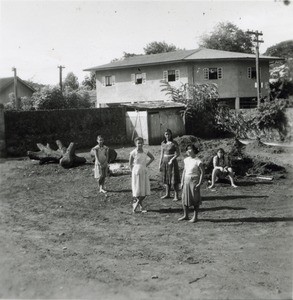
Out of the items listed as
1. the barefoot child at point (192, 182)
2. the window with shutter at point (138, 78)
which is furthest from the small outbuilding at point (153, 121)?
the barefoot child at point (192, 182)

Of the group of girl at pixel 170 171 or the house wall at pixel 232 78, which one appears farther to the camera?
the house wall at pixel 232 78

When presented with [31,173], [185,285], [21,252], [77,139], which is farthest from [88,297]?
[77,139]

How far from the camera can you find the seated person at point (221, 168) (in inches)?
505

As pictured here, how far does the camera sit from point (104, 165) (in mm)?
12266

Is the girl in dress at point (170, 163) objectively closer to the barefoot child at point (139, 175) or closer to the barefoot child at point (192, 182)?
the barefoot child at point (139, 175)

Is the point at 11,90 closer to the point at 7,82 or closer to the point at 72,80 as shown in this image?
the point at 7,82

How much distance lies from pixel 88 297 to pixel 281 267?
2770mm

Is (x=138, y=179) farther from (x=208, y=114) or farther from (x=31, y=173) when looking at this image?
(x=208, y=114)

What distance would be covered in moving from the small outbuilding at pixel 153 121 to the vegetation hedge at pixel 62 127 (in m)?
0.61

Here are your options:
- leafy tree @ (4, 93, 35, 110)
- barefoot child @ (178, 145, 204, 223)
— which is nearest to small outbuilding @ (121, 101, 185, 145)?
leafy tree @ (4, 93, 35, 110)

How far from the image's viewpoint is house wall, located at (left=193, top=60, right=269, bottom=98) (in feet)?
113

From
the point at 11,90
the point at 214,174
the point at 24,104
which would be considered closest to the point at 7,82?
the point at 11,90

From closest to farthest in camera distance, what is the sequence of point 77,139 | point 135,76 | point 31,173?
point 31,173
point 77,139
point 135,76

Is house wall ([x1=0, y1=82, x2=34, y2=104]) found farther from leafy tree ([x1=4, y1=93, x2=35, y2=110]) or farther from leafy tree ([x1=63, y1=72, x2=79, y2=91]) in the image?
leafy tree ([x1=63, y1=72, x2=79, y2=91])
